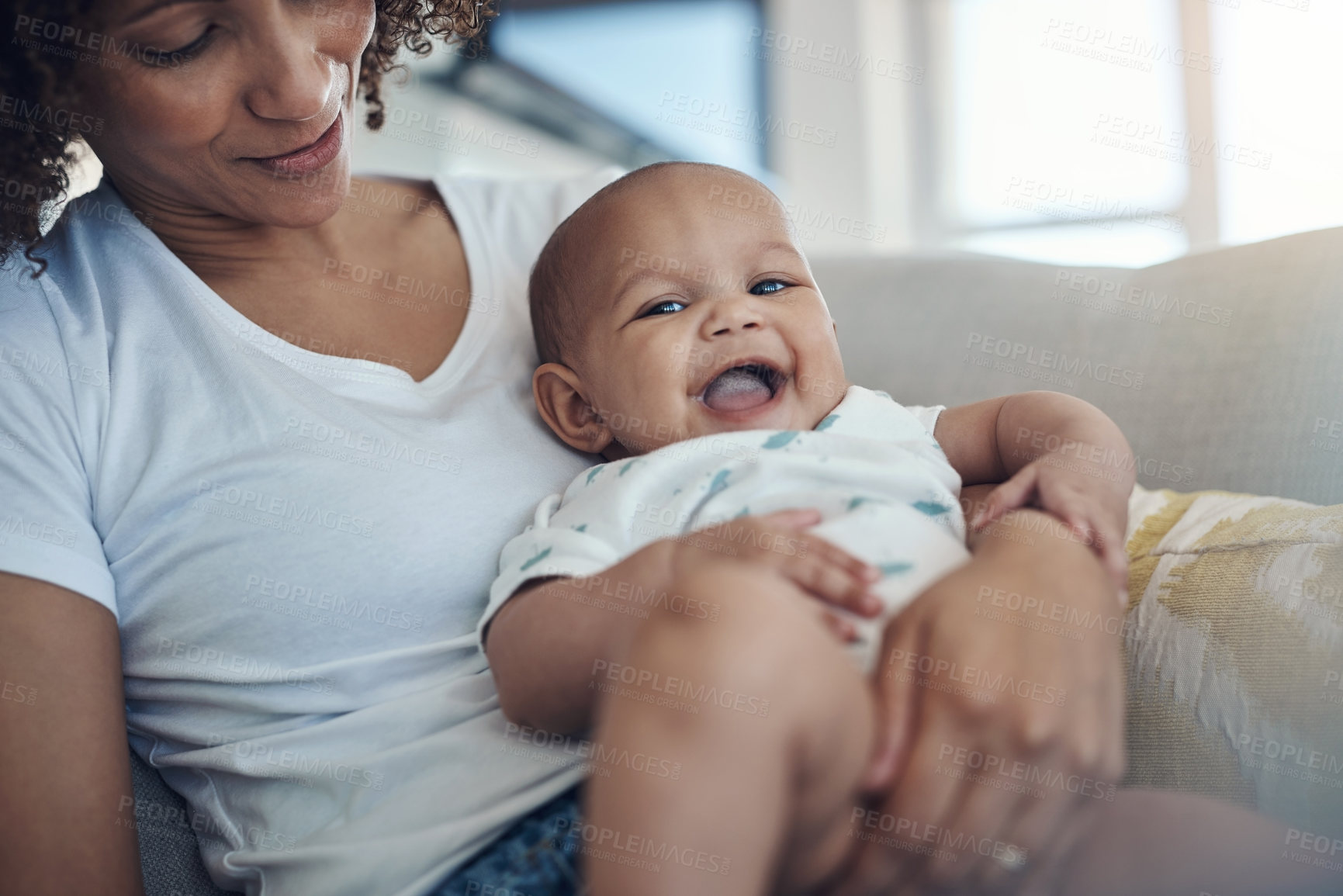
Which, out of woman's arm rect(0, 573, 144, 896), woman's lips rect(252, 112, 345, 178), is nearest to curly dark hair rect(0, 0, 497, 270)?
woman's lips rect(252, 112, 345, 178)

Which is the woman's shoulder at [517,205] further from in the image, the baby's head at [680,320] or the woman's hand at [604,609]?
the woman's hand at [604,609]

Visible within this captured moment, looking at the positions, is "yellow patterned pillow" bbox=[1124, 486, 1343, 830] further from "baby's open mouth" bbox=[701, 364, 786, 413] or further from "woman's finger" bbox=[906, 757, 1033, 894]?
"baby's open mouth" bbox=[701, 364, 786, 413]

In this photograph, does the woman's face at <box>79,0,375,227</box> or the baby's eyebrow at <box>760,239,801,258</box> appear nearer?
the woman's face at <box>79,0,375,227</box>

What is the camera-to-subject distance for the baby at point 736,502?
56 centimetres

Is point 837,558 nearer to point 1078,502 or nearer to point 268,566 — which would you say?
point 1078,502

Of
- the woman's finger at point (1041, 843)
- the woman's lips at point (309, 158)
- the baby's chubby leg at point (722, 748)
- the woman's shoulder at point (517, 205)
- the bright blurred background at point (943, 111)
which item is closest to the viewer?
the baby's chubby leg at point (722, 748)

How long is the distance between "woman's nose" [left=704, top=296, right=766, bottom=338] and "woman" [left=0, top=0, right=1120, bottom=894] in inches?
9.0

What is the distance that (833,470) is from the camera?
0.87 meters

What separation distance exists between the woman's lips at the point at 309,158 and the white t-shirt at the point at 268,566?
0.15 metres

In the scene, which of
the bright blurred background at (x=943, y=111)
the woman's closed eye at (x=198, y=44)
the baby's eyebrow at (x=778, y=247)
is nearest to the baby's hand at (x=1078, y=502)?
the baby's eyebrow at (x=778, y=247)

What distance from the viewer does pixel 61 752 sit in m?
0.78

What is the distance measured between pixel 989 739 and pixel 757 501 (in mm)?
301

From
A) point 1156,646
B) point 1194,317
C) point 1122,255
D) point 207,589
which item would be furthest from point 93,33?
point 1122,255

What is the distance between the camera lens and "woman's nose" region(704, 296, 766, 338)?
982 millimetres
